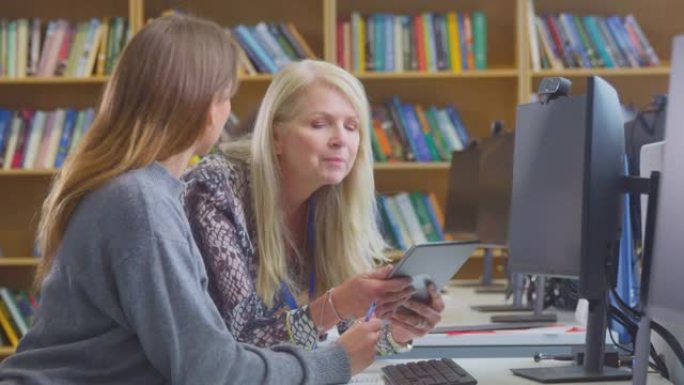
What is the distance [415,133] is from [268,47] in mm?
716

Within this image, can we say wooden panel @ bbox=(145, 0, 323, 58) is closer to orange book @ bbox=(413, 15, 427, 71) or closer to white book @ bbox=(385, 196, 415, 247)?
orange book @ bbox=(413, 15, 427, 71)

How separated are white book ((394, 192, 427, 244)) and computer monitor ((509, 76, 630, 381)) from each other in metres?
2.67

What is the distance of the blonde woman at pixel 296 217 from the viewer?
6.97 feet

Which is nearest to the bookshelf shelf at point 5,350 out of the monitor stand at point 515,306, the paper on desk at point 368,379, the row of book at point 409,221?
the row of book at point 409,221

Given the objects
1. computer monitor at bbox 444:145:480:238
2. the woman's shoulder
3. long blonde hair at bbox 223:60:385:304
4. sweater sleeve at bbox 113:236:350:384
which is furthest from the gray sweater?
computer monitor at bbox 444:145:480:238

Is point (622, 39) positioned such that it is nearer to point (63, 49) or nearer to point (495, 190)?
point (495, 190)

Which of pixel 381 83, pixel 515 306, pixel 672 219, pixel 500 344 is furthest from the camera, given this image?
pixel 381 83

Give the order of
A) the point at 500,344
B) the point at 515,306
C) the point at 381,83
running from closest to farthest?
the point at 500,344, the point at 515,306, the point at 381,83

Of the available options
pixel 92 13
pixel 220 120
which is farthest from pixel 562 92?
pixel 92 13

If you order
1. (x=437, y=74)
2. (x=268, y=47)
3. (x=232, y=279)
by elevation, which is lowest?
(x=232, y=279)

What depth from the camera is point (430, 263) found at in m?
1.88

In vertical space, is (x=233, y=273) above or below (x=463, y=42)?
below

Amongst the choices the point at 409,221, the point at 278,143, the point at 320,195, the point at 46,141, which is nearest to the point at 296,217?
the point at 320,195

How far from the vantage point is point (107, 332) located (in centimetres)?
146
